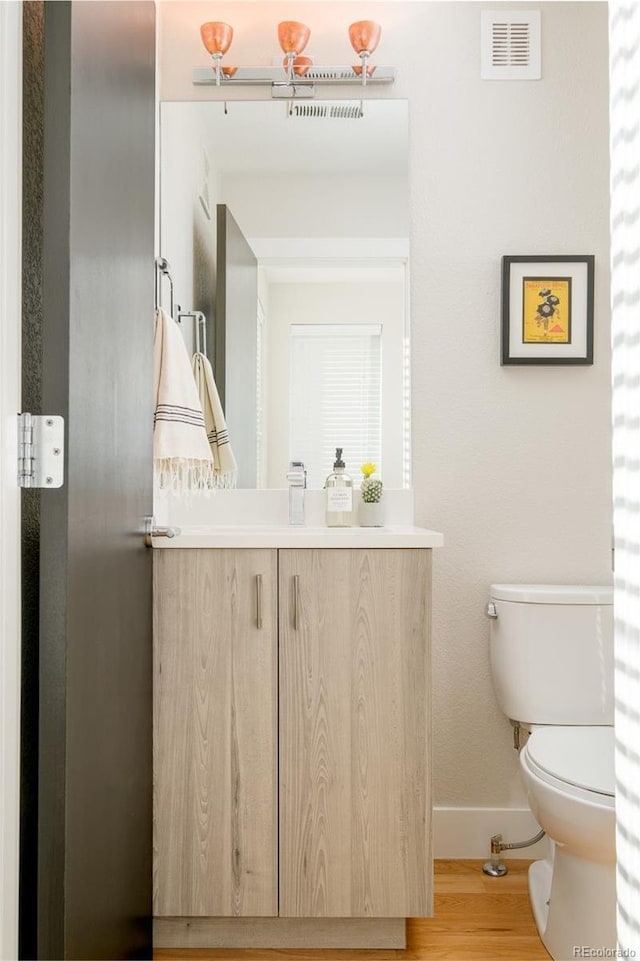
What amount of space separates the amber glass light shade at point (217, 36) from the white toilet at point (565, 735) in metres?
1.74

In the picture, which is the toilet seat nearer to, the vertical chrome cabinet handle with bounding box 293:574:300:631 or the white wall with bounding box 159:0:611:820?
the white wall with bounding box 159:0:611:820

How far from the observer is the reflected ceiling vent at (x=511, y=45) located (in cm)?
210


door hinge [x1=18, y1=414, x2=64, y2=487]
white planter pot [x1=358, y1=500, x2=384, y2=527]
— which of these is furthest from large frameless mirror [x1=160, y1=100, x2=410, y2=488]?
door hinge [x1=18, y1=414, x2=64, y2=487]

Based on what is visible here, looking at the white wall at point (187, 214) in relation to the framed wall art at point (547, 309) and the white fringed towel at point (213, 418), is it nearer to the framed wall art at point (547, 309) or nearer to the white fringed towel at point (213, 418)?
the white fringed towel at point (213, 418)

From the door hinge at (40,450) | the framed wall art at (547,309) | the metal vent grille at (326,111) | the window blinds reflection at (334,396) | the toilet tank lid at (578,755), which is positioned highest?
the metal vent grille at (326,111)

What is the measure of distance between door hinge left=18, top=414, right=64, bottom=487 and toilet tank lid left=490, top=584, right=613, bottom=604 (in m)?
1.34

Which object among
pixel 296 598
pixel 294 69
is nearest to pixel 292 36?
pixel 294 69

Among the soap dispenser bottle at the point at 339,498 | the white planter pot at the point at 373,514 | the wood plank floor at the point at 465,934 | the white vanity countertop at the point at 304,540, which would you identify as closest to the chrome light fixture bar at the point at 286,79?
the soap dispenser bottle at the point at 339,498

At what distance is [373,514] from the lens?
207cm

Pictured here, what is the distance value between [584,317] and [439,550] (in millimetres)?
825

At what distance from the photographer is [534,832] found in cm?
208

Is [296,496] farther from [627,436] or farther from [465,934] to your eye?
[627,436]

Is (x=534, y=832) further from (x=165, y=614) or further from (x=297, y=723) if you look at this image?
(x=165, y=614)

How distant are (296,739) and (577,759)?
0.63 meters
